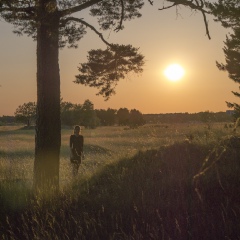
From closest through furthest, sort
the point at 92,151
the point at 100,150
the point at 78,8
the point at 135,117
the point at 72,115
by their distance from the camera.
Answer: the point at 78,8
the point at 100,150
the point at 92,151
the point at 135,117
the point at 72,115

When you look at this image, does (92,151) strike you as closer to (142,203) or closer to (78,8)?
(78,8)

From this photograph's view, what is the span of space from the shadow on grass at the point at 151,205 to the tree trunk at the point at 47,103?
975 millimetres

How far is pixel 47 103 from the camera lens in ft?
34.6

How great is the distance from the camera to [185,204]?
6.86m

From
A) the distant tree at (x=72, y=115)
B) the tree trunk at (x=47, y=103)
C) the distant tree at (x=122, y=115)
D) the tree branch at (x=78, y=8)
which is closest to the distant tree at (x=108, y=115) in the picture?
the distant tree at (x=122, y=115)

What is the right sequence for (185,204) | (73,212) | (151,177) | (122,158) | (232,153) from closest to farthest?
(185,204)
(73,212)
(151,177)
(232,153)
(122,158)

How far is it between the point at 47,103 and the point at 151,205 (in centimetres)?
456

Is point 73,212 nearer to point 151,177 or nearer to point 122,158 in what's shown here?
point 151,177

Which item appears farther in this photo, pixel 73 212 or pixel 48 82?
pixel 48 82

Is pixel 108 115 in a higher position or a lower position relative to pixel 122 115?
higher

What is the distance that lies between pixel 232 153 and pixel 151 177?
88.1 inches

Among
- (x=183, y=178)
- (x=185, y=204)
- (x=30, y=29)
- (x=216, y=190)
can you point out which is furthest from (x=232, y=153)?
(x=30, y=29)

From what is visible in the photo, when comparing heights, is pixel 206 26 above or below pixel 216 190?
above

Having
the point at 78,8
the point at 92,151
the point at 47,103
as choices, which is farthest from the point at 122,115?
the point at 47,103
